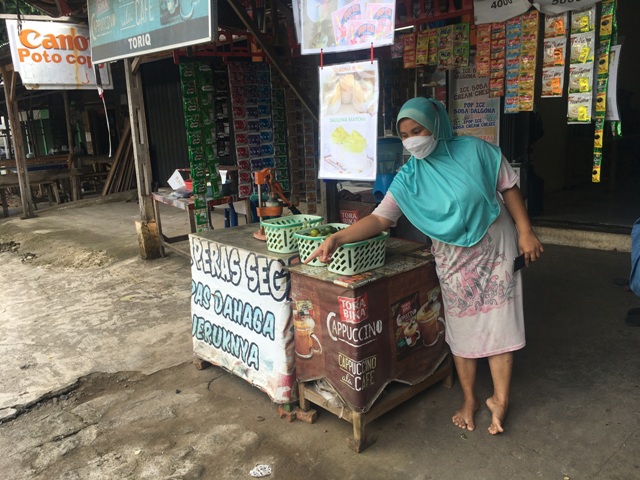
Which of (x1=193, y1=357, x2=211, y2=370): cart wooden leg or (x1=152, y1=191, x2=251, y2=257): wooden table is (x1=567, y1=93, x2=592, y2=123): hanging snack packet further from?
(x1=152, y1=191, x2=251, y2=257): wooden table

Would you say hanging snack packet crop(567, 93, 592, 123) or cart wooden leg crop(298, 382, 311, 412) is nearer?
cart wooden leg crop(298, 382, 311, 412)

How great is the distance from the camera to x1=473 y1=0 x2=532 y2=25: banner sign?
12.8 ft

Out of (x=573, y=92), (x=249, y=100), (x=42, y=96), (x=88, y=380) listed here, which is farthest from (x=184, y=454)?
(x=42, y=96)

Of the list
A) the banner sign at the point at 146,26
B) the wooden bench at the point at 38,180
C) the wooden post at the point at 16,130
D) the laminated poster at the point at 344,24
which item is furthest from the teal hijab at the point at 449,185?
the wooden bench at the point at 38,180

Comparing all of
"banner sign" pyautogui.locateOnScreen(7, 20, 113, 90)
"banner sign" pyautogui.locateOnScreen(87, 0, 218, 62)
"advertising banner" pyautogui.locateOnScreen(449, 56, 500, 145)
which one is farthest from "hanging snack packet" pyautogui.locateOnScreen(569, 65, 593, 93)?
"banner sign" pyautogui.locateOnScreen(7, 20, 113, 90)

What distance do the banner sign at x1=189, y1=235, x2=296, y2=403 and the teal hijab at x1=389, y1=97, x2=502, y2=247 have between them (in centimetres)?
83

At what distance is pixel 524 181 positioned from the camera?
21.6ft

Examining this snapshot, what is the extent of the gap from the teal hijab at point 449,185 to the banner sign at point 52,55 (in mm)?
4575

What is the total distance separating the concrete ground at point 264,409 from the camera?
2.65 metres

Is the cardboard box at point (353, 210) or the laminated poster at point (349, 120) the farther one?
the cardboard box at point (353, 210)

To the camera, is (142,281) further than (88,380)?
Yes

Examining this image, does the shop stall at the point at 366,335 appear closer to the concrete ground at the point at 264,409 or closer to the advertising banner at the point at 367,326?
the advertising banner at the point at 367,326

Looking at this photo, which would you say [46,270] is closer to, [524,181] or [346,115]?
[346,115]

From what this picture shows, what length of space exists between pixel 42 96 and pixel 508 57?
1612 cm
